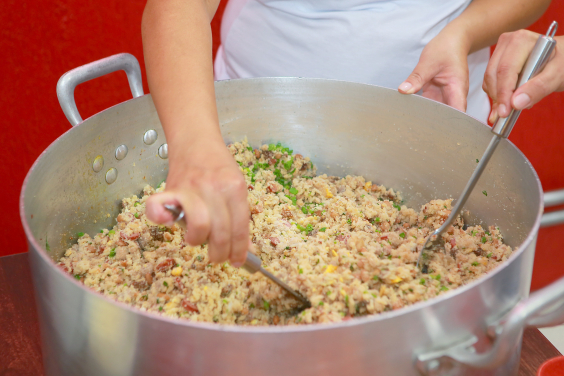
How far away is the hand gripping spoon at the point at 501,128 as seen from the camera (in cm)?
84

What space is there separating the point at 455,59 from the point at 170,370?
0.97 m

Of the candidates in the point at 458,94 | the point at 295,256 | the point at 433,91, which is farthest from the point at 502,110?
the point at 295,256

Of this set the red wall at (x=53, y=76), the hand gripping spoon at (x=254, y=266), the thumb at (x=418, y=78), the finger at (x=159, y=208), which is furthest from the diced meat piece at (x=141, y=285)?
the red wall at (x=53, y=76)

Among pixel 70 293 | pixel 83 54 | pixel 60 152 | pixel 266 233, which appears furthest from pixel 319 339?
pixel 83 54

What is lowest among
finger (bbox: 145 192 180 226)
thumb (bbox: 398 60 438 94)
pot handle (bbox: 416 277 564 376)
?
pot handle (bbox: 416 277 564 376)

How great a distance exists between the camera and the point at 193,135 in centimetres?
73

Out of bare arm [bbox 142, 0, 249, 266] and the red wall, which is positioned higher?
bare arm [bbox 142, 0, 249, 266]

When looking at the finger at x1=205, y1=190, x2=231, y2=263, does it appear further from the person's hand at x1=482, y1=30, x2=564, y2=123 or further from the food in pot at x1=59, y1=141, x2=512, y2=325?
the person's hand at x1=482, y1=30, x2=564, y2=123

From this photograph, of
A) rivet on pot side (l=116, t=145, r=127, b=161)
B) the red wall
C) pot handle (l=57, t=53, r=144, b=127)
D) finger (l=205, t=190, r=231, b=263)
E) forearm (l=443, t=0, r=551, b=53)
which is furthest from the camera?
the red wall

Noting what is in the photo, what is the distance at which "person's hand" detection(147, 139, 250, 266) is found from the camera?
1.98 feet

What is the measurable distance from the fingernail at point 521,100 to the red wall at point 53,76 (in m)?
1.46

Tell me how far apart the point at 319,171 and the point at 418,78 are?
351 mm

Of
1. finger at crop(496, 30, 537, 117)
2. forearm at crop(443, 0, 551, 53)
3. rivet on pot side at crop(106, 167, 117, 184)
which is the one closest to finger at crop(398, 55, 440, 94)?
forearm at crop(443, 0, 551, 53)

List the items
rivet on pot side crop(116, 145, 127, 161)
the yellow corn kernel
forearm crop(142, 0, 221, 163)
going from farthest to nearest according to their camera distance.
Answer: rivet on pot side crop(116, 145, 127, 161)
the yellow corn kernel
forearm crop(142, 0, 221, 163)
